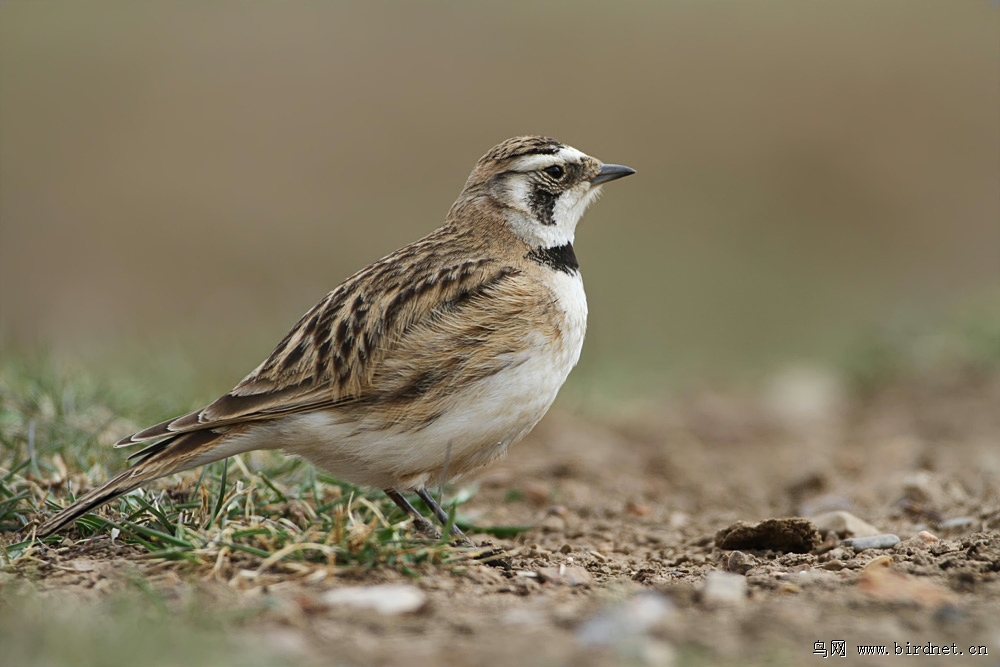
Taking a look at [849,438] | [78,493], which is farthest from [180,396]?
[849,438]

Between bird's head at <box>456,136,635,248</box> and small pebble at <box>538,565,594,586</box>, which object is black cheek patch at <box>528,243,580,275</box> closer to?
bird's head at <box>456,136,635,248</box>

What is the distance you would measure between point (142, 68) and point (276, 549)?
2408 cm

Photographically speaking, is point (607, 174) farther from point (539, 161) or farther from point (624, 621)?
point (624, 621)

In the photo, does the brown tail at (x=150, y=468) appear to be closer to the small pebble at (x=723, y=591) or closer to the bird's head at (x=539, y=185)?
the bird's head at (x=539, y=185)

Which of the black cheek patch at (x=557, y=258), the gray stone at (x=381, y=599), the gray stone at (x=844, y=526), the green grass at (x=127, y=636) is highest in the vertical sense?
the black cheek patch at (x=557, y=258)

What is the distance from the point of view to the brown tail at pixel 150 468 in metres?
4.77

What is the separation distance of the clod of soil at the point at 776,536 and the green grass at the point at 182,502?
1166 millimetres

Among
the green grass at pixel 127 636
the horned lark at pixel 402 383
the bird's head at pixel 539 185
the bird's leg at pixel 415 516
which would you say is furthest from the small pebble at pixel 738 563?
the green grass at pixel 127 636

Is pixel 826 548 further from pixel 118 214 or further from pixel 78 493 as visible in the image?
pixel 118 214

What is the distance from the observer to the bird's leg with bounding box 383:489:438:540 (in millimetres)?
5371

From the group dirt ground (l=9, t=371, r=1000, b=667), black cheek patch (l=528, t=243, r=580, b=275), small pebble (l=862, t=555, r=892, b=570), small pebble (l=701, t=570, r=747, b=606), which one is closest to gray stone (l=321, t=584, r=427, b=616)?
dirt ground (l=9, t=371, r=1000, b=667)

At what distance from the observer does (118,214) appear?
20.8m

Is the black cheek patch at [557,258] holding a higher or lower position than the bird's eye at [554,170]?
lower

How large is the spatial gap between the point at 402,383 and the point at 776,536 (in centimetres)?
193
